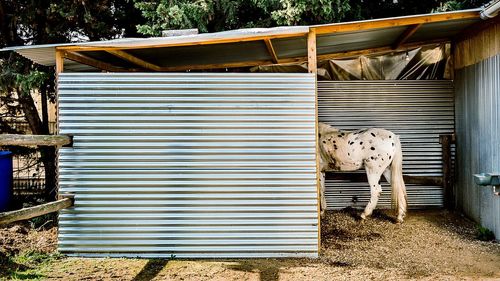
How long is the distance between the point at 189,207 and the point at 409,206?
4804mm

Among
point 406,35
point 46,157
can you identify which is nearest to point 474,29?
point 406,35

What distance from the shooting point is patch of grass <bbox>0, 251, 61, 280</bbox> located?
4973 millimetres

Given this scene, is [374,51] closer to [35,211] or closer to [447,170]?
[447,170]

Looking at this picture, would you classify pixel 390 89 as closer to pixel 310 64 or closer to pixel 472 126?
pixel 472 126

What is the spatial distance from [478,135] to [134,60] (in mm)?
5615

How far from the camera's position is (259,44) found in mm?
6844

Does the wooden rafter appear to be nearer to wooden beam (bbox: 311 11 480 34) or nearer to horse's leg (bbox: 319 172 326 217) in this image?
wooden beam (bbox: 311 11 480 34)

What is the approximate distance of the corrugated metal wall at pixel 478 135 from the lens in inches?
253

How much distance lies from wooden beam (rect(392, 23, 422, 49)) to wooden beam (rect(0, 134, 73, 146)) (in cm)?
503

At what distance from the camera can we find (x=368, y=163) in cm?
763

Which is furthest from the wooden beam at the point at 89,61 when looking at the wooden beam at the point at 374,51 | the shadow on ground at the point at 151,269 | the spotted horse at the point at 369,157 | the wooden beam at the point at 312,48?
the spotted horse at the point at 369,157

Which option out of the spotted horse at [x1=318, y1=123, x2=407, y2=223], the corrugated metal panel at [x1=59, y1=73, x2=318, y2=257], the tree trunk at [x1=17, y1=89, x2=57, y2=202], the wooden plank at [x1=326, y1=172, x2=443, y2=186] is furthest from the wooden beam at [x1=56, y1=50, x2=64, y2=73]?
the wooden plank at [x1=326, y1=172, x2=443, y2=186]

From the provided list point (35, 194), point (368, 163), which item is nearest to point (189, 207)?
point (368, 163)

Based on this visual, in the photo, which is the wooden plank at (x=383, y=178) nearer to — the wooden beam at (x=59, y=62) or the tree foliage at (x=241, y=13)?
the tree foliage at (x=241, y=13)
